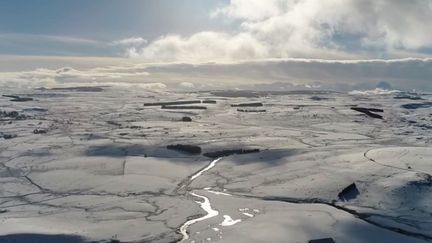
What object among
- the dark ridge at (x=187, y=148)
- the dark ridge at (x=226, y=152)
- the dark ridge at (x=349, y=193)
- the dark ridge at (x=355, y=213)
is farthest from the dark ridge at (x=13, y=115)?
the dark ridge at (x=349, y=193)

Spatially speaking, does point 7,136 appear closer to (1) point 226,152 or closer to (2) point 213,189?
(1) point 226,152

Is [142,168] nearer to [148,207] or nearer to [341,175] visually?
[148,207]

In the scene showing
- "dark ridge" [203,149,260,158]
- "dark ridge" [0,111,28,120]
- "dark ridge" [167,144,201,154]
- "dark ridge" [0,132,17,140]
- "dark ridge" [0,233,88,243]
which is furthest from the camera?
"dark ridge" [0,111,28,120]

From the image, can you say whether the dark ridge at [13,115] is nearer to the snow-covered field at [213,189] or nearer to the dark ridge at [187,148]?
the snow-covered field at [213,189]

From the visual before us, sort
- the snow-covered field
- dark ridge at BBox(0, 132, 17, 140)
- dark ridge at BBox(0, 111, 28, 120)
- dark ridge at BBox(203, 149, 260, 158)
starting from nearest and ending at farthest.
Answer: the snow-covered field
dark ridge at BBox(203, 149, 260, 158)
dark ridge at BBox(0, 132, 17, 140)
dark ridge at BBox(0, 111, 28, 120)

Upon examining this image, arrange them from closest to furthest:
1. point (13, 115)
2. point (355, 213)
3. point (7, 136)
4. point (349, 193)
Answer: point (355, 213) → point (349, 193) → point (7, 136) → point (13, 115)

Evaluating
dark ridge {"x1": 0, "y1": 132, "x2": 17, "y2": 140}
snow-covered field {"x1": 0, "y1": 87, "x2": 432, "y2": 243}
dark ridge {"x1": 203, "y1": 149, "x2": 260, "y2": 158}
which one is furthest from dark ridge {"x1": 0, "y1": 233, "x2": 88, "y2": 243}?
dark ridge {"x1": 0, "y1": 132, "x2": 17, "y2": 140}

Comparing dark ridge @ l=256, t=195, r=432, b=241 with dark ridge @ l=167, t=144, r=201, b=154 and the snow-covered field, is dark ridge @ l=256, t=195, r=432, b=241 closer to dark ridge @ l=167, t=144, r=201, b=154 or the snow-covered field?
the snow-covered field

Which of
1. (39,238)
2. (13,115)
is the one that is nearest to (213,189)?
(39,238)
